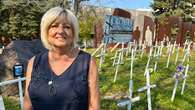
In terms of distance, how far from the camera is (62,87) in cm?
258

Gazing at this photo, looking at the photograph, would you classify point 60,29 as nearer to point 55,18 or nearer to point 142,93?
point 55,18

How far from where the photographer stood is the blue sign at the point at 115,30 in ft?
33.0

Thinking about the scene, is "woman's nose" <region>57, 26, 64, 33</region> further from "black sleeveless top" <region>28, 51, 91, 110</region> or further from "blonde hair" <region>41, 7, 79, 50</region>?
"black sleeveless top" <region>28, 51, 91, 110</region>

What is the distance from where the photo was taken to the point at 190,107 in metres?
7.42

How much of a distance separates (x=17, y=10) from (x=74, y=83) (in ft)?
72.6

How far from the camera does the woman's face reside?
2.62 metres

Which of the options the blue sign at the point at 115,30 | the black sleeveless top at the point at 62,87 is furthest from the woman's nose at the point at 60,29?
the blue sign at the point at 115,30

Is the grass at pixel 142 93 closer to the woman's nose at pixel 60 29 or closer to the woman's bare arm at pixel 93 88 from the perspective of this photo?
the woman's bare arm at pixel 93 88

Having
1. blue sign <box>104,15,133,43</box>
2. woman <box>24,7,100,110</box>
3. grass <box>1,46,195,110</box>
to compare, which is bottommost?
grass <box>1,46,195,110</box>

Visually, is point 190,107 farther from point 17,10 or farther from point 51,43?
point 17,10

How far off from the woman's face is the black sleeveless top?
0.13m

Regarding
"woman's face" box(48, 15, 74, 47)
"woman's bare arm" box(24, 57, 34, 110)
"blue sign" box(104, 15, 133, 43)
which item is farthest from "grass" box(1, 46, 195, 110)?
"woman's face" box(48, 15, 74, 47)

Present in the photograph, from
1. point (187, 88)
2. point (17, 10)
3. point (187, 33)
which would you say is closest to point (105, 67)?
point (187, 88)

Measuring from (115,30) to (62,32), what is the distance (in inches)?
305
